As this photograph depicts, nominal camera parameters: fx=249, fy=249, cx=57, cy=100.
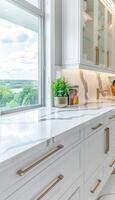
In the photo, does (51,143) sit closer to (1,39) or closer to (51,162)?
(51,162)

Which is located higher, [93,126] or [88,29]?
[88,29]

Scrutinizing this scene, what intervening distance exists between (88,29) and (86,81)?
84 centimetres

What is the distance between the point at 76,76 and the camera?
3.05m

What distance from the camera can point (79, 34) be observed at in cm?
253

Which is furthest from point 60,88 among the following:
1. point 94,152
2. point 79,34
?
point 94,152

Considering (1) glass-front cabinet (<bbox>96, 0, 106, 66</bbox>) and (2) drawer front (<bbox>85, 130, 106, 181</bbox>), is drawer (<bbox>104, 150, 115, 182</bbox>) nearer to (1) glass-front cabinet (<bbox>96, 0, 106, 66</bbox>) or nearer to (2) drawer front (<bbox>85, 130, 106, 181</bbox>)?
(2) drawer front (<bbox>85, 130, 106, 181</bbox>)

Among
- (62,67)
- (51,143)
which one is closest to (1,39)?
(62,67)

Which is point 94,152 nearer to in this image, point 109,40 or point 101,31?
point 101,31

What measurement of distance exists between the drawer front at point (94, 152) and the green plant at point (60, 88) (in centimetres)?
53

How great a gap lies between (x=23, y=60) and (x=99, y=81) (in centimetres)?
202

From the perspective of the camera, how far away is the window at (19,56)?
201cm

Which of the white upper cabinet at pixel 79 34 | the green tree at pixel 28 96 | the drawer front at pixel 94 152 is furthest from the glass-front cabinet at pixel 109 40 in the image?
the drawer front at pixel 94 152

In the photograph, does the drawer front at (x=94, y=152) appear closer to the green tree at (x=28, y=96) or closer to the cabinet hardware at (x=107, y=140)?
the cabinet hardware at (x=107, y=140)

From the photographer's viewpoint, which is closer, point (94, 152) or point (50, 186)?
point (50, 186)
